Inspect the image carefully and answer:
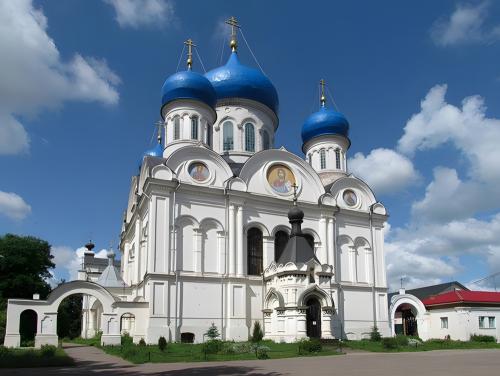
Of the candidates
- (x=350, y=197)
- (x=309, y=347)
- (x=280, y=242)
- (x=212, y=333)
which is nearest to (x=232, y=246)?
(x=280, y=242)

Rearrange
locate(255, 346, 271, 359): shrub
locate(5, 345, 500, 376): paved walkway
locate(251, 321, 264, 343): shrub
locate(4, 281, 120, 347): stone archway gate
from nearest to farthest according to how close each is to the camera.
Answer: locate(5, 345, 500, 376): paved walkway < locate(255, 346, 271, 359): shrub < locate(4, 281, 120, 347): stone archway gate < locate(251, 321, 264, 343): shrub

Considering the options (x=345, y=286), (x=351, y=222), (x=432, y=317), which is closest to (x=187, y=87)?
(x=351, y=222)

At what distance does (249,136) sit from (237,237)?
8034 mm

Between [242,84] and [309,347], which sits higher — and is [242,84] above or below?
above

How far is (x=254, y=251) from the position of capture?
25.0m

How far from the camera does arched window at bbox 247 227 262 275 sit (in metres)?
24.7

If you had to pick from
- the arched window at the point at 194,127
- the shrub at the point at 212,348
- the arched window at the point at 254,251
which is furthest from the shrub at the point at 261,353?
the arched window at the point at 194,127

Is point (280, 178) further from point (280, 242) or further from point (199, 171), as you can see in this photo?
point (199, 171)

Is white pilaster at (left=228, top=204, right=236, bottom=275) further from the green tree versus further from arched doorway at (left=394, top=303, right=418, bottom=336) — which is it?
the green tree

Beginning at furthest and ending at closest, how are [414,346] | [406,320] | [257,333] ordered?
1. [406,320]
2. [257,333]
3. [414,346]

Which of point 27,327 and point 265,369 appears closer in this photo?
point 265,369

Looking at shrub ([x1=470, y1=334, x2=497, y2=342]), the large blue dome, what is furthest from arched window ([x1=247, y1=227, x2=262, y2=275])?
shrub ([x1=470, y1=334, x2=497, y2=342])

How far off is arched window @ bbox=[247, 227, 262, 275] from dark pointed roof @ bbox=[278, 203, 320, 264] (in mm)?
1416

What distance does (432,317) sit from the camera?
97.2 ft
